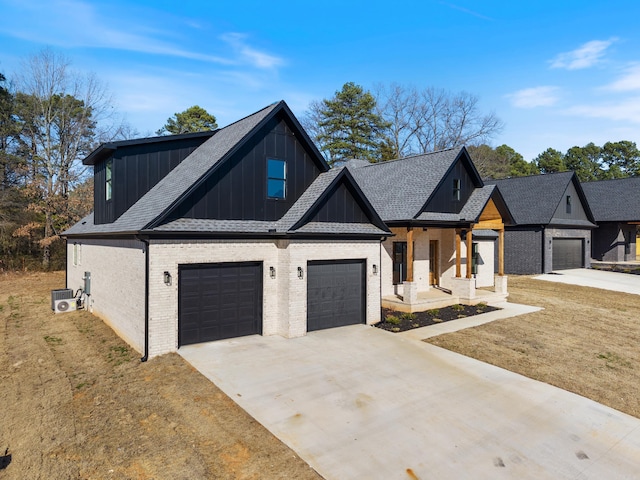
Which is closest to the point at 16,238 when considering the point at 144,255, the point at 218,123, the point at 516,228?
the point at 218,123

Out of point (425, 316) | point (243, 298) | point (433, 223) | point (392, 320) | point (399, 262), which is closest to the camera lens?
point (243, 298)

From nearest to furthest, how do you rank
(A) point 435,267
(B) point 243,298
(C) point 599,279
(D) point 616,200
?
(B) point 243,298 → (A) point 435,267 → (C) point 599,279 → (D) point 616,200

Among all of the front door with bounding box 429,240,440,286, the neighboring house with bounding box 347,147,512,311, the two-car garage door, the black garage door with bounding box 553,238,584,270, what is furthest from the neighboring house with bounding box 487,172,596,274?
the two-car garage door

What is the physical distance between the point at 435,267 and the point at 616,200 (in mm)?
27052

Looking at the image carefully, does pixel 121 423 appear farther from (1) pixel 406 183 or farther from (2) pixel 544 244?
(2) pixel 544 244

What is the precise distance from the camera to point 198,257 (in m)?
10.6

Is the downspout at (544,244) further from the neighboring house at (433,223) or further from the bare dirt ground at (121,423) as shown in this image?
the bare dirt ground at (121,423)

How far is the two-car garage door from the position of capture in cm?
1059

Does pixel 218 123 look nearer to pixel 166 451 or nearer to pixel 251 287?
pixel 251 287

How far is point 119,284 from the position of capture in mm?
11898

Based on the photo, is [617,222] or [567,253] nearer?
[567,253]

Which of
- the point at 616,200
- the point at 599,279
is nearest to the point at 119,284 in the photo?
the point at 599,279

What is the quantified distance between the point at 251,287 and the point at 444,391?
626cm

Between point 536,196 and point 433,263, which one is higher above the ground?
point 536,196
